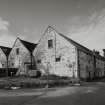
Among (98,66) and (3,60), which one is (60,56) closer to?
(98,66)

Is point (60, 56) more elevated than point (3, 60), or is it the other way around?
point (60, 56)

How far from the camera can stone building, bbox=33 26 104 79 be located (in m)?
23.5

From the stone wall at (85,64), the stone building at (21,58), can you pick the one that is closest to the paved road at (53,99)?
the stone wall at (85,64)

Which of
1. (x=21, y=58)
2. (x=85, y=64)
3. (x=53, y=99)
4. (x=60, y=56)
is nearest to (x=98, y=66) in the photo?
(x=85, y=64)

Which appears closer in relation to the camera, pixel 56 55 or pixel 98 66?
pixel 56 55

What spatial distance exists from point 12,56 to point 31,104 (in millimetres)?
26178

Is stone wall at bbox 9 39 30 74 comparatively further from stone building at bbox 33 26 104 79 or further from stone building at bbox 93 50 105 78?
stone building at bbox 93 50 105 78

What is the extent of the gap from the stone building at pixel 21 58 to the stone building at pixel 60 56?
179 cm

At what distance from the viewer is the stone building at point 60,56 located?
23.5 m

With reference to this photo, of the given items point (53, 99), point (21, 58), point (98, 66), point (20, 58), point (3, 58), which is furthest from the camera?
point (98, 66)

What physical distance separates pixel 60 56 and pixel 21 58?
10352 mm

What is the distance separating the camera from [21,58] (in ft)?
100

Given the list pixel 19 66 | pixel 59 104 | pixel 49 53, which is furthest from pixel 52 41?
pixel 59 104

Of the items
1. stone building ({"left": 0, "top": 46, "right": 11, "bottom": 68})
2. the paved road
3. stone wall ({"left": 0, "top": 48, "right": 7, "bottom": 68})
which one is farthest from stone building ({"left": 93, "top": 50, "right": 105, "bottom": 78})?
the paved road
